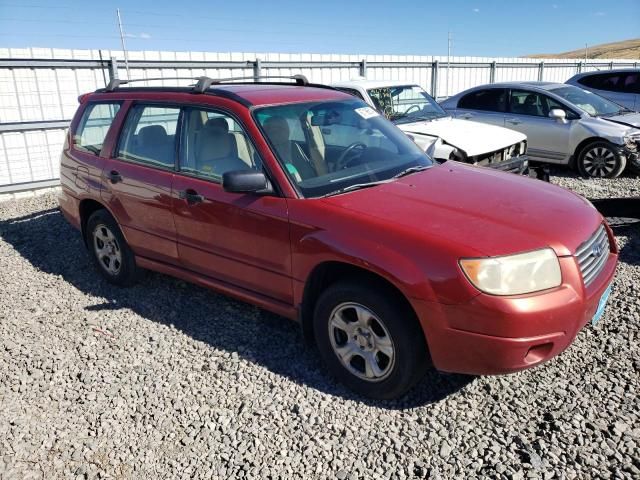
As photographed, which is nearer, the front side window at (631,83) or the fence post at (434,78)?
the front side window at (631,83)

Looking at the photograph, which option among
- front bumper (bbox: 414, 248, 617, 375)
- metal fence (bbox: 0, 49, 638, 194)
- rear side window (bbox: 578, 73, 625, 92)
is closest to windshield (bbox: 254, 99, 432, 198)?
front bumper (bbox: 414, 248, 617, 375)

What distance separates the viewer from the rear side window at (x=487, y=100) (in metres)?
9.99

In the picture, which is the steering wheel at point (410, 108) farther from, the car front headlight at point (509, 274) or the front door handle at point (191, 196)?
the car front headlight at point (509, 274)

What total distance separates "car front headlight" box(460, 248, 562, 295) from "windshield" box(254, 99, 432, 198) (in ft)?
3.58

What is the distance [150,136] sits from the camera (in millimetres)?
4543

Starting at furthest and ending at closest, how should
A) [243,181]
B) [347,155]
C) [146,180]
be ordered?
[146,180], [347,155], [243,181]

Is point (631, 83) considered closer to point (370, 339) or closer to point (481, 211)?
point (481, 211)

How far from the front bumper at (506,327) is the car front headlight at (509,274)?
5 cm

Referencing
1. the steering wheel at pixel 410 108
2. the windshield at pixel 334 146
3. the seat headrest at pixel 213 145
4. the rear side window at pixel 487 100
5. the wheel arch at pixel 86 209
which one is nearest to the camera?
the windshield at pixel 334 146

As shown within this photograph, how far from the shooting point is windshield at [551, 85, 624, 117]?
947 centimetres

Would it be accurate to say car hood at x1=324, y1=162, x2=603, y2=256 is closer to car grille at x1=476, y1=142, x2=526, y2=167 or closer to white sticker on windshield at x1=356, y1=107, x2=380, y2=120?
white sticker on windshield at x1=356, y1=107, x2=380, y2=120

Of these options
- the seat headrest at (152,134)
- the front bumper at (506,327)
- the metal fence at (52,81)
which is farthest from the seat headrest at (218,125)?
the metal fence at (52,81)

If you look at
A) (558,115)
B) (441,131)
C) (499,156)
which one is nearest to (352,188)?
(441,131)

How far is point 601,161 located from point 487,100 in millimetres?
2347
